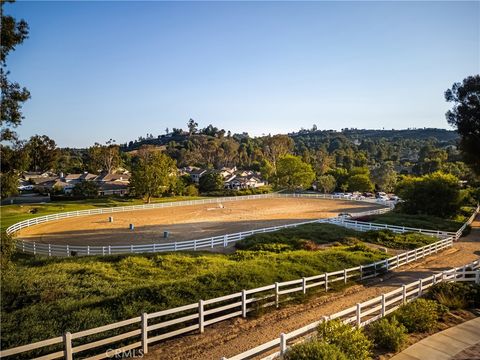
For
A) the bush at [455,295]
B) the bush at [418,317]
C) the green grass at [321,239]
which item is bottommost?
the green grass at [321,239]

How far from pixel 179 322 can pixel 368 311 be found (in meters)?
5.60

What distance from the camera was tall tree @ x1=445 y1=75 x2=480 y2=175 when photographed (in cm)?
3077

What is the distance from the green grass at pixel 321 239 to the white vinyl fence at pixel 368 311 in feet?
24.7

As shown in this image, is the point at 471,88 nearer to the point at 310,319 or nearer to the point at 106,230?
the point at 310,319

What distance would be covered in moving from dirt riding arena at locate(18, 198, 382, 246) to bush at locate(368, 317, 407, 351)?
2344 centimetres

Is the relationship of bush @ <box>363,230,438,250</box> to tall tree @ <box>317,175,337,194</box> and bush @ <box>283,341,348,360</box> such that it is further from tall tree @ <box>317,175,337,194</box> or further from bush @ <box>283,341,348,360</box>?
tall tree @ <box>317,175,337,194</box>

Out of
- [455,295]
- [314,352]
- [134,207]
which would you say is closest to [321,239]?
[455,295]

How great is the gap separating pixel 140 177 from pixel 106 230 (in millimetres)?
22914

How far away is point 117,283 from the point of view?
1504 centimetres

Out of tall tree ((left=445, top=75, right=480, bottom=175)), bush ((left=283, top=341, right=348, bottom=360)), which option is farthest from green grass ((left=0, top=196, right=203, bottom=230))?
tall tree ((left=445, top=75, right=480, bottom=175))

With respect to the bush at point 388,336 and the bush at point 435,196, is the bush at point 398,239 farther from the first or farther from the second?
the bush at point 388,336

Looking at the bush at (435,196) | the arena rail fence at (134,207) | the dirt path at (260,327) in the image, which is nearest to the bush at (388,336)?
the dirt path at (260,327)

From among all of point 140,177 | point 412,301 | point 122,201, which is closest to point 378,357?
point 412,301

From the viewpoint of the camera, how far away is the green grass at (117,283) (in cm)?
1002
